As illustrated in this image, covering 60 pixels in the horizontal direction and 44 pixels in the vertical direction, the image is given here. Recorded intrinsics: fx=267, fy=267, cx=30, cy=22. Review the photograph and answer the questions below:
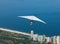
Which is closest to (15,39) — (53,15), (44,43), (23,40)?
(23,40)

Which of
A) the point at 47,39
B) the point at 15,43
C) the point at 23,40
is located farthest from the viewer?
the point at 47,39

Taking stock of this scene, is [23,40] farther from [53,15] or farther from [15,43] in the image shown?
[53,15]

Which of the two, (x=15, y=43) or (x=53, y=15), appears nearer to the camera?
(x=15, y=43)

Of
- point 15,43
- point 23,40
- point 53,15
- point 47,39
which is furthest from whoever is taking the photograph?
point 53,15

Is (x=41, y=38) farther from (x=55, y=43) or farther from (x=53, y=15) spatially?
(x=53, y=15)

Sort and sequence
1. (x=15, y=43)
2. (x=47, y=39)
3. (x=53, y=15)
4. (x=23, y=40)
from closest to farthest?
(x=15, y=43) → (x=23, y=40) → (x=47, y=39) → (x=53, y=15)

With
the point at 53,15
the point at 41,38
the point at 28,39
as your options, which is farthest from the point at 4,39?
the point at 53,15

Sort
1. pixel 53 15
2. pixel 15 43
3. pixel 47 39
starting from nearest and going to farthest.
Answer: pixel 15 43 < pixel 47 39 < pixel 53 15

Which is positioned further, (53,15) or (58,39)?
(53,15)
